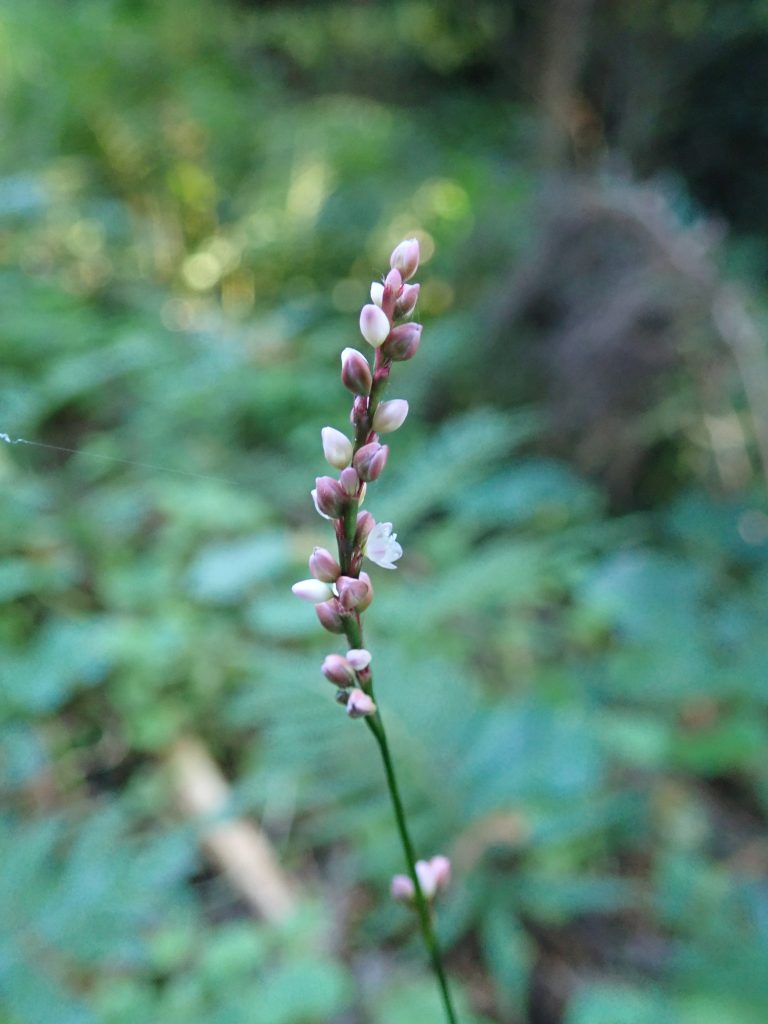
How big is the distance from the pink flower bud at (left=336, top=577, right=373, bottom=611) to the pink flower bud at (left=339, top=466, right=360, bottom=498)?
0.04 metres

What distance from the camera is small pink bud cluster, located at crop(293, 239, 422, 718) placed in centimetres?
37

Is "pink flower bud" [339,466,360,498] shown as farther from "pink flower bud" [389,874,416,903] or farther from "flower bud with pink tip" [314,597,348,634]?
"pink flower bud" [389,874,416,903]

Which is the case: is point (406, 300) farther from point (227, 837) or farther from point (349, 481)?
point (227, 837)

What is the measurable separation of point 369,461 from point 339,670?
106 millimetres

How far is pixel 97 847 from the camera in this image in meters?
1.07

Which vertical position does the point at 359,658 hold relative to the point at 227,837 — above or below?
above

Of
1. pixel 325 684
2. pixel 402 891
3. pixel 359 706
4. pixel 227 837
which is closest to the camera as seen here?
pixel 359 706

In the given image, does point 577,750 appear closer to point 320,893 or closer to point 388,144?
point 320,893

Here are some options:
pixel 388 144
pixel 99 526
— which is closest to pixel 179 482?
pixel 99 526

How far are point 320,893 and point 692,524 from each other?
43.8 inches

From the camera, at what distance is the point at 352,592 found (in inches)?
14.5

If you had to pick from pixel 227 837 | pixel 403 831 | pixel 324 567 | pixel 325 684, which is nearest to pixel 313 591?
pixel 324 567

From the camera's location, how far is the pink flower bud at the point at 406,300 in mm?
384

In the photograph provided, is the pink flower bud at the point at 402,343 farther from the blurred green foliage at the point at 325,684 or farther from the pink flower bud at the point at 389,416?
the blurred green foliage at the point at 325,684
